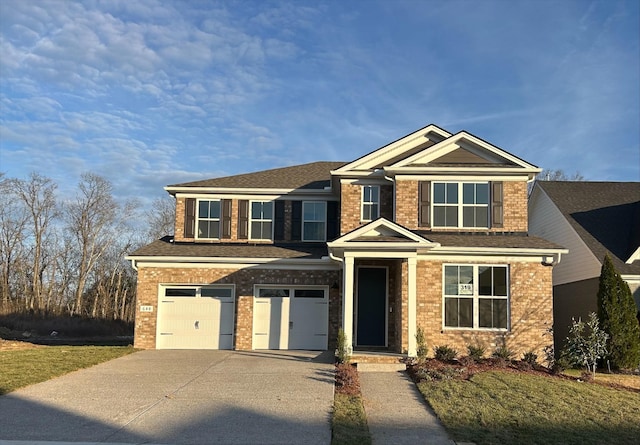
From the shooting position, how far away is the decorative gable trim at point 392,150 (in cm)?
1777

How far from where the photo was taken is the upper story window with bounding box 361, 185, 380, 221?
701 inches

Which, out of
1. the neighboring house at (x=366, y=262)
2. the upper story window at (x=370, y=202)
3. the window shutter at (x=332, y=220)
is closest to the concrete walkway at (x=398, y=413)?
the neighboring house at (x=366, y=262)

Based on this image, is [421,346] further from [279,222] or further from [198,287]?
[198,287]

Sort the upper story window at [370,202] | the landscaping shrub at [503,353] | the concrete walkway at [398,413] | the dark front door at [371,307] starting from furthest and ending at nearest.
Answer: the upper story window at [370,202]
the dark front door at [371,307]
the landscaping shrub at [503,353]
the concrete walkway at [398,413]

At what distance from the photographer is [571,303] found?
20.3 meters

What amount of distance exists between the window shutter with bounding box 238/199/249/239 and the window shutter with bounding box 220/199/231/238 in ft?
1.16

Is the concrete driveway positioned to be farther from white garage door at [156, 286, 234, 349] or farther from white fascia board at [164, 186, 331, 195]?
white fascia board at [164, 186, 331, 195]

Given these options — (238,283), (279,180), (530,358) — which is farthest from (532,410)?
(279,180)

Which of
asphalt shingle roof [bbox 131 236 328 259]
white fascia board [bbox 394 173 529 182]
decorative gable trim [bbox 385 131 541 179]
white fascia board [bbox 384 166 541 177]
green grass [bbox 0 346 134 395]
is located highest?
decorative gable trim [bbox 385 131 541 179]

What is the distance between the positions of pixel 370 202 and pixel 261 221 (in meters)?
4.05

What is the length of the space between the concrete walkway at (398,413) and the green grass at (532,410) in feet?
0.76

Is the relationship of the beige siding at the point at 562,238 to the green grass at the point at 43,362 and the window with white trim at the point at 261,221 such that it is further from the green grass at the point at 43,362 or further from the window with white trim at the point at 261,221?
the green grass at the point at 43,362

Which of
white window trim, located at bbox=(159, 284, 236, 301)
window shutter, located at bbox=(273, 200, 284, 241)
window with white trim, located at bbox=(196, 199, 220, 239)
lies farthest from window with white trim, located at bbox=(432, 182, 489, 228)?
window with white trim, located at bbox=(196, 199, 220, 239)

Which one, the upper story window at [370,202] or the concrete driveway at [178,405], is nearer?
the concrete driveway at [178,405]
